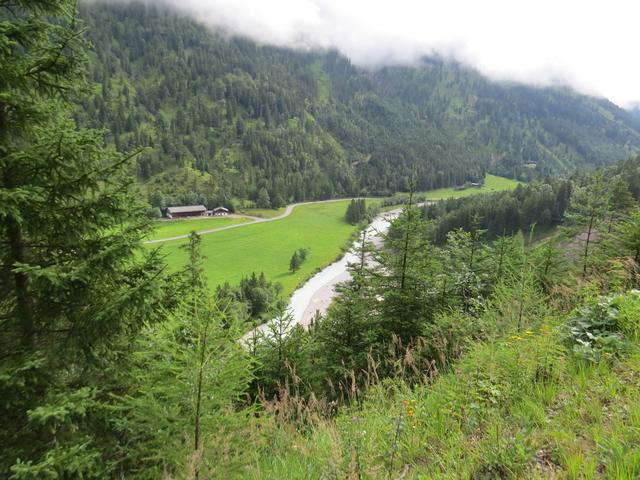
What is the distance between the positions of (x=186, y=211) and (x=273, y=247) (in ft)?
163

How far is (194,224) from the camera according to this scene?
364 ft

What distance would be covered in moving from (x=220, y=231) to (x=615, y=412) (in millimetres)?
104088

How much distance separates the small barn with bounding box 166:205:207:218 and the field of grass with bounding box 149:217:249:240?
589cm

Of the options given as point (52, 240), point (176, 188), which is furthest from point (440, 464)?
point (176, 188)

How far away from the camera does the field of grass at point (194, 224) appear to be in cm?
9860

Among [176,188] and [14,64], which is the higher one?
[14,64]

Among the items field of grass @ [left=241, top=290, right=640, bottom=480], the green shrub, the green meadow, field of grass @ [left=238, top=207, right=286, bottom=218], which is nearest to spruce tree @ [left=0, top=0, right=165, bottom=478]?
field of grass @ [left=241, top=290, right=640, bottom=480]

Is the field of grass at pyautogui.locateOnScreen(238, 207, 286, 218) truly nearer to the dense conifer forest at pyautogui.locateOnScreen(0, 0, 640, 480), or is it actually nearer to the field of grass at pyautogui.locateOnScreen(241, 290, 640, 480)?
the dense conifer forest at pyautogui.locateOnScreen(0, 0, 640, 480)

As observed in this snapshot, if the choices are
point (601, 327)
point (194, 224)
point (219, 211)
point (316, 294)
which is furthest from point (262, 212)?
point (601, 327)

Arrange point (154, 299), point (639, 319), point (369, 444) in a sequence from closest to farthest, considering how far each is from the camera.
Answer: point (369, 444), point (639, 319), point (154, 299)

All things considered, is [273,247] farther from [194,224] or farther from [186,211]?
[186,211]

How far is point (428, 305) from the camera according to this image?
13.2 metres

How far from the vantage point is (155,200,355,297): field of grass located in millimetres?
71562

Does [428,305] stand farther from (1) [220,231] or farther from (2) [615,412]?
(1) [220,231]
